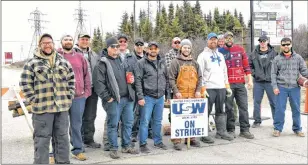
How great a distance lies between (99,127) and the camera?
8.15m

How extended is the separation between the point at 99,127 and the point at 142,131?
2612mm

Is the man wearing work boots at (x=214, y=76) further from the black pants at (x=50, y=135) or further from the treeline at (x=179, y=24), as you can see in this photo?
the treeline at (x=179, y=24)

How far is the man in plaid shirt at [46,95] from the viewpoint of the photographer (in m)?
4.38

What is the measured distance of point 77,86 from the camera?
5.12m

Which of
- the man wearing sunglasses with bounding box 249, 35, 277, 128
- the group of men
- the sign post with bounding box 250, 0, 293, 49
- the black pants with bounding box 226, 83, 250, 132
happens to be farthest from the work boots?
the sign post with bounding box 250, 0, 293, 49

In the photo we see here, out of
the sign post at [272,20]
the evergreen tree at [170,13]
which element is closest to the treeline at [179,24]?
the evergreen tree at [170,13]

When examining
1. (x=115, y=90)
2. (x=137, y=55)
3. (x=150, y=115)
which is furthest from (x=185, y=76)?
→ (x=115, y=90)

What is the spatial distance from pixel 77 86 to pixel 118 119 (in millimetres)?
870

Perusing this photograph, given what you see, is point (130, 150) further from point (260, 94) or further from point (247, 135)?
point (260, 94)

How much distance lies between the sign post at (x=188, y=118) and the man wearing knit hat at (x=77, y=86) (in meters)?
1.54

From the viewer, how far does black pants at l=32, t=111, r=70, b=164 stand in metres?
4.42

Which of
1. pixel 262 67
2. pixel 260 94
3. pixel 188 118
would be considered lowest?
pixel 188 118

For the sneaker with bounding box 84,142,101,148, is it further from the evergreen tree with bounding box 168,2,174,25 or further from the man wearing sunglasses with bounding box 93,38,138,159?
the evergreen tree with bounding box 168,2,174,25

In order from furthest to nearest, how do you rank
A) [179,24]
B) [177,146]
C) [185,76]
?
[179,24] < [185,76] < [177,146]
